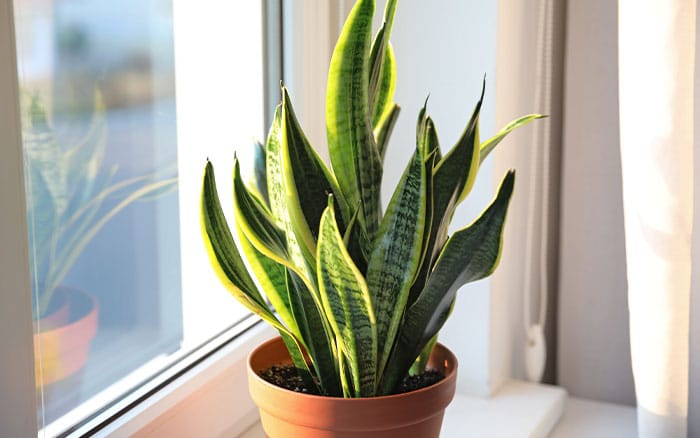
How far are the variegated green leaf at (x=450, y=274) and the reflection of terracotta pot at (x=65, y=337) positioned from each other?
1.00 feet

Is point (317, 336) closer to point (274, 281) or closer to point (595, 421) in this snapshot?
point (274, 281)

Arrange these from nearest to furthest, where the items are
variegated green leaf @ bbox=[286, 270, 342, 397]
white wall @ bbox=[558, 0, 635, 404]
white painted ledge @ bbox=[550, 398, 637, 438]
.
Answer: variegated green leaf @ bbox=[286, 270, 342, 397] → white painted ledge @ bbox=[550, 398, 637, 438] → white wall @ bbox=[558, 0, 635, 404]

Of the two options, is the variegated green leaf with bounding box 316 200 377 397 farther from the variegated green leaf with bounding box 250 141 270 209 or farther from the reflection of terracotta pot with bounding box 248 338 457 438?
the variegated green leaf with bounding box 250 141 270 209

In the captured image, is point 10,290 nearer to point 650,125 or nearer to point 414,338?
point 414,338

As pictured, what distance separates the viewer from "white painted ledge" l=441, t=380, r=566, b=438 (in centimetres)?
102

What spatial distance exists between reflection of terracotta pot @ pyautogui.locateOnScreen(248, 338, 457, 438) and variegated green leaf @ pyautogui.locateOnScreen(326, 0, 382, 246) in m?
0.14

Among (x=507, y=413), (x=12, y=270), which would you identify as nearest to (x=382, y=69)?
(x=12, y=270)

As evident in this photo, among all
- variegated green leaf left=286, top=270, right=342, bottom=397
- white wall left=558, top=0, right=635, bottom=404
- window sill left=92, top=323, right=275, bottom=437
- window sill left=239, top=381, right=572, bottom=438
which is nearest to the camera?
variegated green leaf left=286, top=270, right=342, bottom=397

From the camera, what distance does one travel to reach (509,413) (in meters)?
1.08

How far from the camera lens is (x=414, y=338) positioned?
684 mm

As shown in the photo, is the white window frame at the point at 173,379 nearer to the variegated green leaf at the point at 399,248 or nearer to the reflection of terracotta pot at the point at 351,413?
the reflection of terracotta pot at the point at 351,413

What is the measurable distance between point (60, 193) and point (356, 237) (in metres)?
0.29

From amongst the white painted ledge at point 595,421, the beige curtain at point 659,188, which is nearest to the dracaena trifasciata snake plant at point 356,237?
the beige curtain at point 659,188

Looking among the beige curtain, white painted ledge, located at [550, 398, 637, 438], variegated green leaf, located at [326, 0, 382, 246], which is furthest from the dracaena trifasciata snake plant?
white painted ledge, located at [550, 398, 637, 438]
